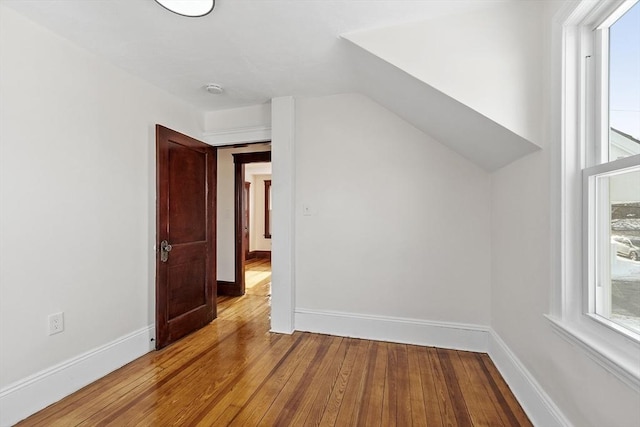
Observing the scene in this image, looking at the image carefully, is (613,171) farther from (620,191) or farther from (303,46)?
(303,46)

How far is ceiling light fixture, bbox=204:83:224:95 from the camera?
8.58 ft

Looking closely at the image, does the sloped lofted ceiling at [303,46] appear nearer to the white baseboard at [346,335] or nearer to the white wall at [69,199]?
the white wall at [69,199]

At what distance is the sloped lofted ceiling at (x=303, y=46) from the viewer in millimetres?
1656

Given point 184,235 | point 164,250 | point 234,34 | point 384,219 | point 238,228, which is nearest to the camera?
point 234,34

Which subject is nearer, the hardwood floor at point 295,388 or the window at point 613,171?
the window at point 613,171

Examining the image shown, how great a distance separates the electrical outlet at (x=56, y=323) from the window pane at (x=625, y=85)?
3129 millimetres

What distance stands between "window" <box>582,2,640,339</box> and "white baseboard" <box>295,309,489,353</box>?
54.8 inches

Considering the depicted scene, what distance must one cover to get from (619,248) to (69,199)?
305 centimetres

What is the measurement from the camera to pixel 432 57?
5.90 feet

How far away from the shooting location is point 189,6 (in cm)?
155

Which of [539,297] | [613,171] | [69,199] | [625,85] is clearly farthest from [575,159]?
[69,199]

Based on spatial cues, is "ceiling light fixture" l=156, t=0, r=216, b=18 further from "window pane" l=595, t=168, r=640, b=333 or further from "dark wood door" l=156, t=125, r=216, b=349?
"window pane" l=595, t=168, r=640, b=333

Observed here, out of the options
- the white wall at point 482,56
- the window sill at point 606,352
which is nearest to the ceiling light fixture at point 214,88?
the white wall at point 482,56

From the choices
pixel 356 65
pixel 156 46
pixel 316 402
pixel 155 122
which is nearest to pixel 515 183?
pixel 356 65
